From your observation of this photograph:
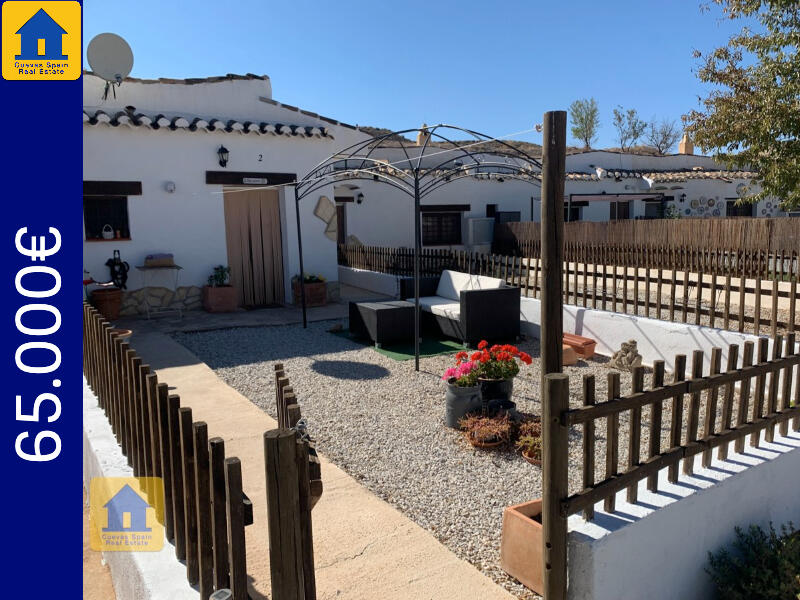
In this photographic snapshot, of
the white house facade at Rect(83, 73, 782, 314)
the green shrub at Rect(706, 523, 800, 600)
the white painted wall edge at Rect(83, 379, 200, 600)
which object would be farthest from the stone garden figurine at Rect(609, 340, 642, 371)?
the white house facade at Rect(83, 73, 782, 314)

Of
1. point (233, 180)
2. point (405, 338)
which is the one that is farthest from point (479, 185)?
point (405, 338)

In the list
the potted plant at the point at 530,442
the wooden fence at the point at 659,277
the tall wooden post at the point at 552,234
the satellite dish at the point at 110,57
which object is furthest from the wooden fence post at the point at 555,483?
the satellite dish at the point at 110,57

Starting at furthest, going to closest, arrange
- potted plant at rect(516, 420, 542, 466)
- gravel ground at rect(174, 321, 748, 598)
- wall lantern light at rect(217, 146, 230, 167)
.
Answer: wall lantern light at rect(217, 146, 230, 167), potted plant at rect(516, 420, 542, 466), gravel ground at rect(174, 321, 748, 598)

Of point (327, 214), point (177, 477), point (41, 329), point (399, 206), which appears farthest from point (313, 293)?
point (177, 477)

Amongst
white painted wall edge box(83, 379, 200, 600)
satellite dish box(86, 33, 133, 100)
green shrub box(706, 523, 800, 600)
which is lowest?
green shrub box(706, 523, 800, 600)

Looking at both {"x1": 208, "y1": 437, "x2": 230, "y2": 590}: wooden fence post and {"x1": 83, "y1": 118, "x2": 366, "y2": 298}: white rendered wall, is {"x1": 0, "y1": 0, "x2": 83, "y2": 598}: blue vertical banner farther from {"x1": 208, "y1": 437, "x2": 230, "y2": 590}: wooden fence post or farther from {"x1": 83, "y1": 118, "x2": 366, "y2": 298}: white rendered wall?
{"x1": 83, "y1": 118, "x2": 366, "y2": 298}: white rendered wall

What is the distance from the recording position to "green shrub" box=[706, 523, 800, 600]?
109 inches

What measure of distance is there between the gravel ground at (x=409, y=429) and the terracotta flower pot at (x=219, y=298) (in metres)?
2.15

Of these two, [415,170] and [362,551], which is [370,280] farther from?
[362,551]

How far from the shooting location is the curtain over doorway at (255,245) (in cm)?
1145

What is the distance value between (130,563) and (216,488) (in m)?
1.00

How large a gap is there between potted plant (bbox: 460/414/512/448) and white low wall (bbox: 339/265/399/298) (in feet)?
24.8

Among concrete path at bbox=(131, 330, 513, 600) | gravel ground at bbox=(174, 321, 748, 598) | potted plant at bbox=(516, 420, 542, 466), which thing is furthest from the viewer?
potted plant at bbox=(516, 420, 542, 466)

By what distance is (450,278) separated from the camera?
9555 mm
